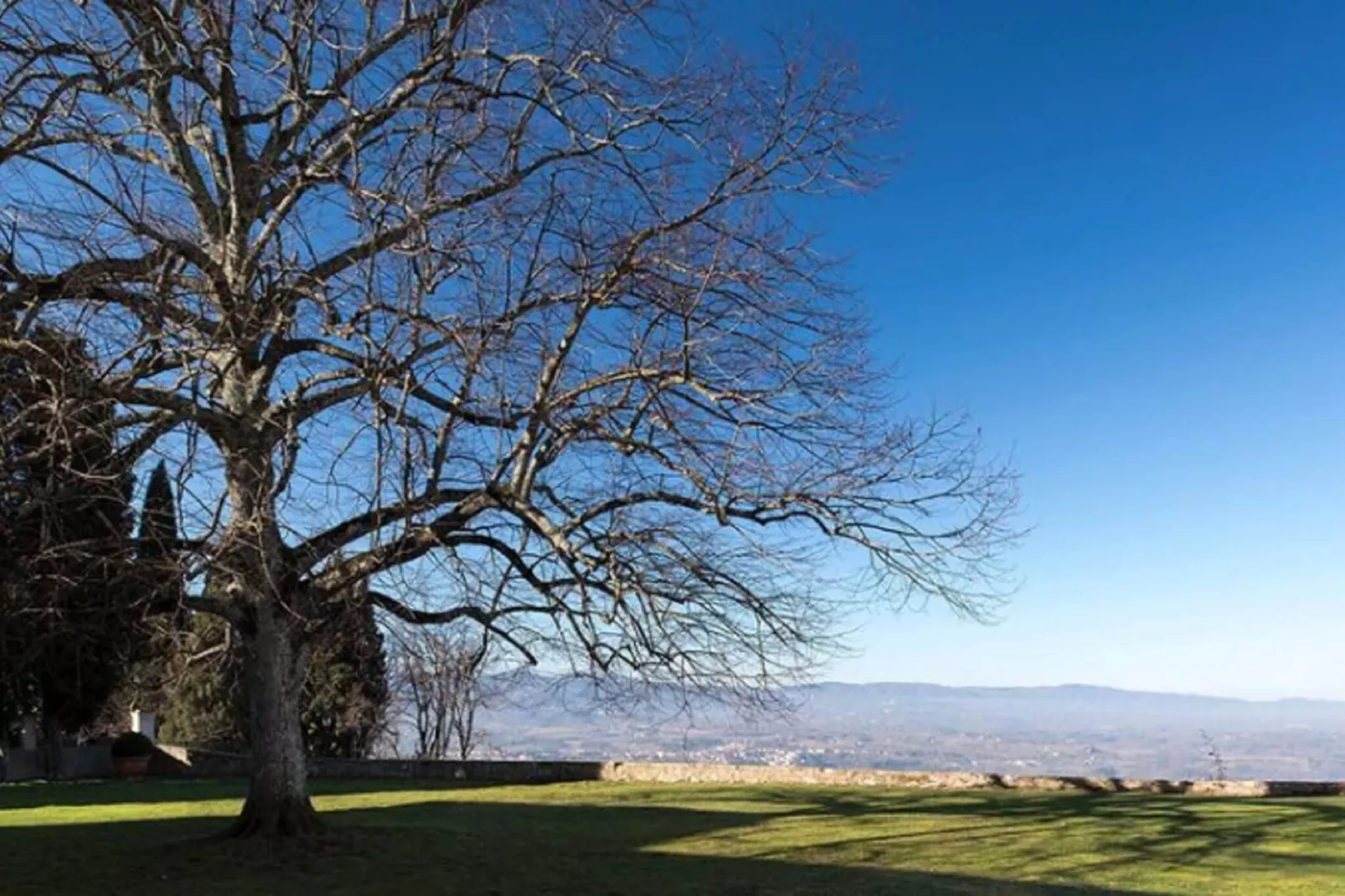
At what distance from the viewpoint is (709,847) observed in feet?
37.8

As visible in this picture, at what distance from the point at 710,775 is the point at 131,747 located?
13357 mm

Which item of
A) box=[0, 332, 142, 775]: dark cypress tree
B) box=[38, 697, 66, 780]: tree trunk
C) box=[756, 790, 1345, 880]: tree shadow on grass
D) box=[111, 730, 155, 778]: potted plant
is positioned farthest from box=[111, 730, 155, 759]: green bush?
box=[756, 790, 1345, 880]: tree shadow on grass

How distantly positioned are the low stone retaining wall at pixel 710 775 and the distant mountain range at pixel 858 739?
380mm

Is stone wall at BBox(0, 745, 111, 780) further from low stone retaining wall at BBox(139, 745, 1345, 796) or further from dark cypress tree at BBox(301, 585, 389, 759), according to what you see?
dark cypress tree at BBox(301, 585, 389, 759)

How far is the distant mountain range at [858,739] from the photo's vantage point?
11438 mm

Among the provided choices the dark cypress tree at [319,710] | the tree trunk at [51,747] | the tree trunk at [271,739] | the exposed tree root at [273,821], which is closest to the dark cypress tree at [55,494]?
the tree trunk at [271,739]

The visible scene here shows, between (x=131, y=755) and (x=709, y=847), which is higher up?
(x=131, y=755)

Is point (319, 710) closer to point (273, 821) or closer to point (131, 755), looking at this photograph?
point (131, 755)

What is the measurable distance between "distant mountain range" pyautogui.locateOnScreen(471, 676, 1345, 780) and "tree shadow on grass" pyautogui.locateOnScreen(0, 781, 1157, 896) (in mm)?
1248

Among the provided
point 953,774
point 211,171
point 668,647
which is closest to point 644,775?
point 953,774

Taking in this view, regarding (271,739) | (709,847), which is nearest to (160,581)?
(271,739)

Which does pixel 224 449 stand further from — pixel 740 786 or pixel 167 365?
pixel 740 786

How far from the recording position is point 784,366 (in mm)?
10773

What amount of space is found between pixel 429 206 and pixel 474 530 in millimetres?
3652
